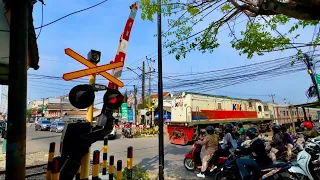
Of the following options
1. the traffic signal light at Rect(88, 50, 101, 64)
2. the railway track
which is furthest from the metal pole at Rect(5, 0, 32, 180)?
the railway track

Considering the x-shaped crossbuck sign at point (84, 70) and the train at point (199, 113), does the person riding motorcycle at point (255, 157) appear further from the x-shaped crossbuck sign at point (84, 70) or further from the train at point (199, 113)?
the train at point (199, 113)

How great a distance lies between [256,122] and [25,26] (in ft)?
72.2

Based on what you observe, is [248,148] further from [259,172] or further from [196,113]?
[196,113]

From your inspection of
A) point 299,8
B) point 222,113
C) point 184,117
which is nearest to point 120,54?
point 299,8

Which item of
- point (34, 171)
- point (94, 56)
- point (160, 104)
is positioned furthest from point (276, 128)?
point (34, 171)

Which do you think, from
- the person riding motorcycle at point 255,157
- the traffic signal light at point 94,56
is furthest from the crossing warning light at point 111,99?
the person riding motorcycle at point 255,157

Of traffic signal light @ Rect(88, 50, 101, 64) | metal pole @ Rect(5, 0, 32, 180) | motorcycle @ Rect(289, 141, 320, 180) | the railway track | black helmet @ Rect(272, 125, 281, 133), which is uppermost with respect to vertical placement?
traffic signal light @ Rect(88, 50, 101, 64)

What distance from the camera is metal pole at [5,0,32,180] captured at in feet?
8.63

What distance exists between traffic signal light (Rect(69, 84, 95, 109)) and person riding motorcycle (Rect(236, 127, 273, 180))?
368 centimetres

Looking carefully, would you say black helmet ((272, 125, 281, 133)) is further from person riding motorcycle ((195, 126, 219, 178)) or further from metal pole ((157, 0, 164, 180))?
metal pole ((157, 0, 164, 180))

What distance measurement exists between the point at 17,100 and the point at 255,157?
4.96 metres

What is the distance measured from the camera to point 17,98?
266 centimetres

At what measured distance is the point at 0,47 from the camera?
16.8ft

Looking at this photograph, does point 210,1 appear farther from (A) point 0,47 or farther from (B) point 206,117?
(B) point 206,117
